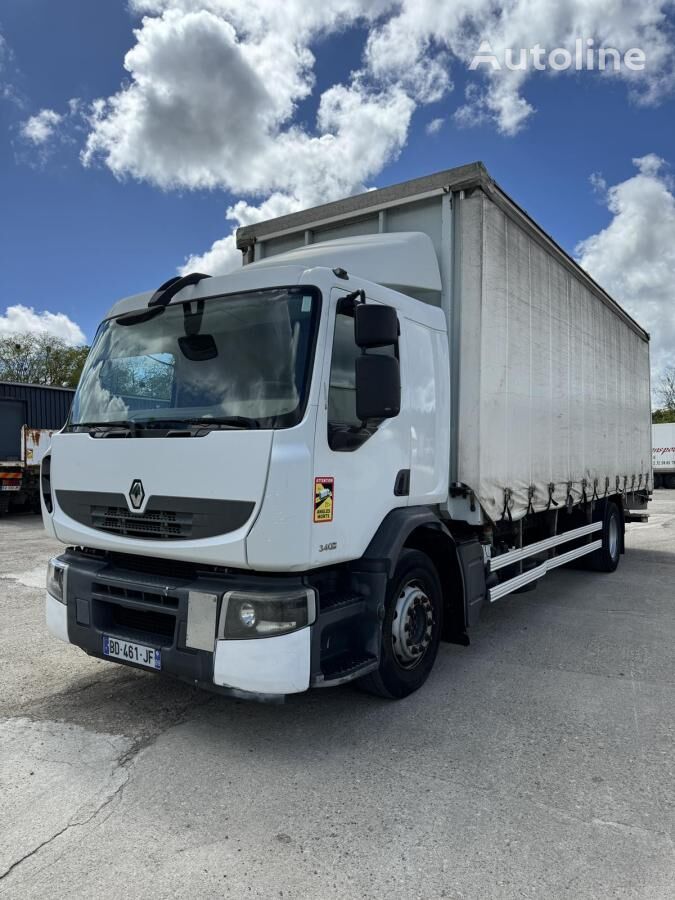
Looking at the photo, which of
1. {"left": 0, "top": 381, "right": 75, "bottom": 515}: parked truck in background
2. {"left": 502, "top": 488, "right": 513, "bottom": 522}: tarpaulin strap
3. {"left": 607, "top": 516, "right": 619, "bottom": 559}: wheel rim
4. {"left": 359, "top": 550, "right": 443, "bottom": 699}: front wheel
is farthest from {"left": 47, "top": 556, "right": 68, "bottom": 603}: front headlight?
{"left": 0, "top": 381, "right": 75, "bottom": 515}: parked truck in background

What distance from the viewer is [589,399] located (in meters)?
7.08

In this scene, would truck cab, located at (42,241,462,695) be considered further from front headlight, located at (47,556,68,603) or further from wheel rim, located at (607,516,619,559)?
wheel rim, located at (607,516,619,559)

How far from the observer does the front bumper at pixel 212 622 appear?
3.06 meters

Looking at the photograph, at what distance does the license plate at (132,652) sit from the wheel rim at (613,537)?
6.88 m

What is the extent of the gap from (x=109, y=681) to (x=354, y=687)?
5.62ft

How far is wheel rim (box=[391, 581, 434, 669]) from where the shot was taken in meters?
3.85

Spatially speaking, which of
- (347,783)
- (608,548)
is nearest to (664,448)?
(608,548)

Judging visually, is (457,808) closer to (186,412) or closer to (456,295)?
(186,412)

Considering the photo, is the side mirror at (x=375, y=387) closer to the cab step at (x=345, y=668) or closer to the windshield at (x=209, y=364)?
the windshield at (x=209, y=364)

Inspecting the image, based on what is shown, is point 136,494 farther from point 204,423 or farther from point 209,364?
point 209,364

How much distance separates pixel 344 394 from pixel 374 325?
0.42 meters

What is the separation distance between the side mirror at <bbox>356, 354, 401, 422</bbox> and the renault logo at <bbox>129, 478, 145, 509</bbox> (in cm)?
127

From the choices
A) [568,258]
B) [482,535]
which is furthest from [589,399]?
[482,535]

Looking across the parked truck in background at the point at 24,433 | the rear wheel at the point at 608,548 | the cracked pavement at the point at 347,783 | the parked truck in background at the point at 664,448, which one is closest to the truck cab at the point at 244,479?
the cracked pavement at the point at 347,783
